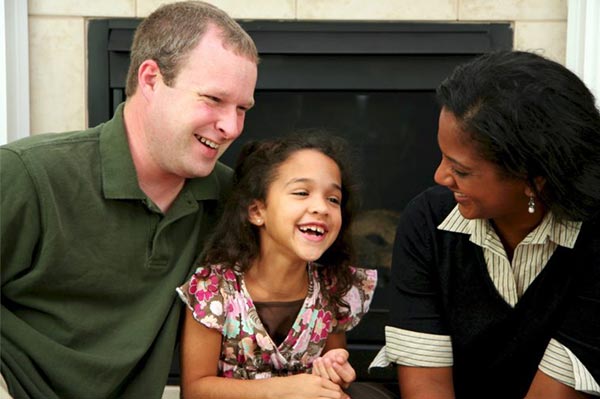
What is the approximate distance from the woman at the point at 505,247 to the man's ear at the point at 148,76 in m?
0.53

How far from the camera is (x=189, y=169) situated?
5.24 feet

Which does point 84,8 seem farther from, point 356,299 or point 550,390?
point 550,390

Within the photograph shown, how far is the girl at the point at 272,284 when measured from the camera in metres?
1.67

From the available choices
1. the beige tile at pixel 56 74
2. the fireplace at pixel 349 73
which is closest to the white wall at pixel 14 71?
the beige tile at pixel 56 74

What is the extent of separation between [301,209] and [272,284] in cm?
17

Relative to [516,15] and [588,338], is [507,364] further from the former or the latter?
[516,15]

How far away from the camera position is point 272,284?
5.71ft

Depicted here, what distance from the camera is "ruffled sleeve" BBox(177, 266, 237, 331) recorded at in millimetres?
1649

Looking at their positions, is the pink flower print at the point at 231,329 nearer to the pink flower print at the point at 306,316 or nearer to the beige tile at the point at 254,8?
the pink flower print at the point at 306,316

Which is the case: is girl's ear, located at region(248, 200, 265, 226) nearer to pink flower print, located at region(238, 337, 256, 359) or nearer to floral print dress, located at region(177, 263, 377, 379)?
floral print dress, located at region(177, 263, 377, 379)

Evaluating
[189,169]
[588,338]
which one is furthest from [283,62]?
Answer: [588,338]

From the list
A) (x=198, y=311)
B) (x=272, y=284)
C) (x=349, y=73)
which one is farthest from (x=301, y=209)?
(x=349, y=73)

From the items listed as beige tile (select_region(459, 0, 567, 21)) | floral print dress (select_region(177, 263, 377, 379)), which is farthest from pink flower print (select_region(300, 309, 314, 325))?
beige tile (select_region(459, 0, 567, 21))

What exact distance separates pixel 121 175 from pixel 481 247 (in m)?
0.67
